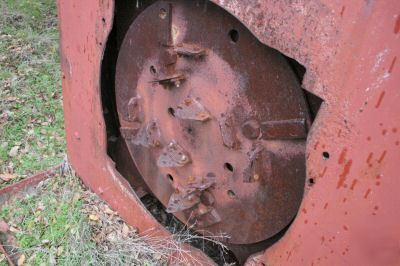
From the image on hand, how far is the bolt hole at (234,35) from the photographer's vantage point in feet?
5.54

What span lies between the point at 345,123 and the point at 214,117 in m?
0.70

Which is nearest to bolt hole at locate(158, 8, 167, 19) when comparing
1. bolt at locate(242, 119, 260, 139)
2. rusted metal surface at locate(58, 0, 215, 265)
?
rusted metal surface at locate(58, 0, 215, 265)

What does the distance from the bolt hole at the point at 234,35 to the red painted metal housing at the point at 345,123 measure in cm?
18

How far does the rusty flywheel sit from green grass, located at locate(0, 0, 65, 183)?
1.48 meters

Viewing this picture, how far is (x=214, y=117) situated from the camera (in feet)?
6.16

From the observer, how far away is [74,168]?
Answer: 306 cm

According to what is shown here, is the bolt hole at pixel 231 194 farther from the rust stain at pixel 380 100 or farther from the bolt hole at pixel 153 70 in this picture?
the rust stain at pixel 380 100

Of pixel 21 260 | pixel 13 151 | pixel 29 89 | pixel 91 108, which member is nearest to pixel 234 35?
pixel 91 108

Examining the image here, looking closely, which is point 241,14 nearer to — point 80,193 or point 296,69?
point 296,69

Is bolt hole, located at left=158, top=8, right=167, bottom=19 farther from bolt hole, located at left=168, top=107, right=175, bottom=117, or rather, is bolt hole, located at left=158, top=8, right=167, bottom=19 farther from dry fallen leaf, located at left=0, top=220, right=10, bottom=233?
dry fallen leaf, located at left=0, top=220, right=10, bottom=233

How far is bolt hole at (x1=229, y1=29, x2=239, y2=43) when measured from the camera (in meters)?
1.69

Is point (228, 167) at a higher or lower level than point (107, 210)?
higher

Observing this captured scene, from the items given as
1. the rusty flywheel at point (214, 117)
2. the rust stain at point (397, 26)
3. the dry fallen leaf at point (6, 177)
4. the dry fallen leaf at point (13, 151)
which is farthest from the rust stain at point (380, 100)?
the dry fallen leaf at point (13, 151)

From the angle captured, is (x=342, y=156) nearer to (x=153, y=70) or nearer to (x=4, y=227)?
(x=153, y=70)
